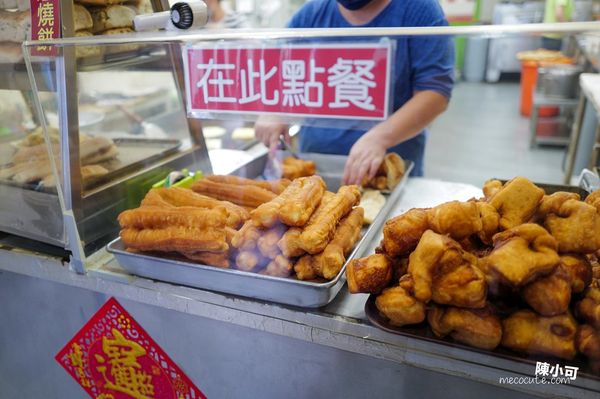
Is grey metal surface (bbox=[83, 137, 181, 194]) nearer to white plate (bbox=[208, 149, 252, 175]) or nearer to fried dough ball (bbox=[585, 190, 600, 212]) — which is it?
white plate (bbox=[208, 149, 252, 175])

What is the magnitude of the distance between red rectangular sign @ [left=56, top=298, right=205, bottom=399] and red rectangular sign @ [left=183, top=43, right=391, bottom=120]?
84cm

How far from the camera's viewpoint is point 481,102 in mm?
9875

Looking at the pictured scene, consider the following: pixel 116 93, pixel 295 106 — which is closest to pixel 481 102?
pixel 116 93

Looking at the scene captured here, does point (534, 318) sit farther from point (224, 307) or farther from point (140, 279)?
point (140, 279)

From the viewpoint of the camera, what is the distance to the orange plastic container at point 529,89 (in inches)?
286

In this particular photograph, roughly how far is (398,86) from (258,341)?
5.35ft

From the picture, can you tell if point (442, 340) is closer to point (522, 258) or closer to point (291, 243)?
point (522, 258)

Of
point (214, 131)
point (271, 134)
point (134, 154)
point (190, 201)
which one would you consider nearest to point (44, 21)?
point (134, 154)

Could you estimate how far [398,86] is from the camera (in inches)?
98.0

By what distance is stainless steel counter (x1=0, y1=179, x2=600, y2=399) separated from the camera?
1.12m

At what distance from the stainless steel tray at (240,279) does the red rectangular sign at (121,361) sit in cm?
29

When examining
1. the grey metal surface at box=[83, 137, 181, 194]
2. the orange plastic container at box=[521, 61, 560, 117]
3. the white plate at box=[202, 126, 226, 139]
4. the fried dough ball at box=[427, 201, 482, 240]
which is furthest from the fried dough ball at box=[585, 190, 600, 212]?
the orange plastic container at box=[521, 61, 560, 117]

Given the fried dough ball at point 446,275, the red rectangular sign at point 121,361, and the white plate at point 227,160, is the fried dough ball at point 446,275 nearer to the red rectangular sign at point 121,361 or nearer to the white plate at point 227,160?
the red rectangular sign at point 121,361

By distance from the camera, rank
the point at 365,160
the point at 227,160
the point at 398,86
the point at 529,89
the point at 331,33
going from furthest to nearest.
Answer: the point at 529,89
the point at 398,86
the point at 227,160
the point at 365,160
the point at 331,33
